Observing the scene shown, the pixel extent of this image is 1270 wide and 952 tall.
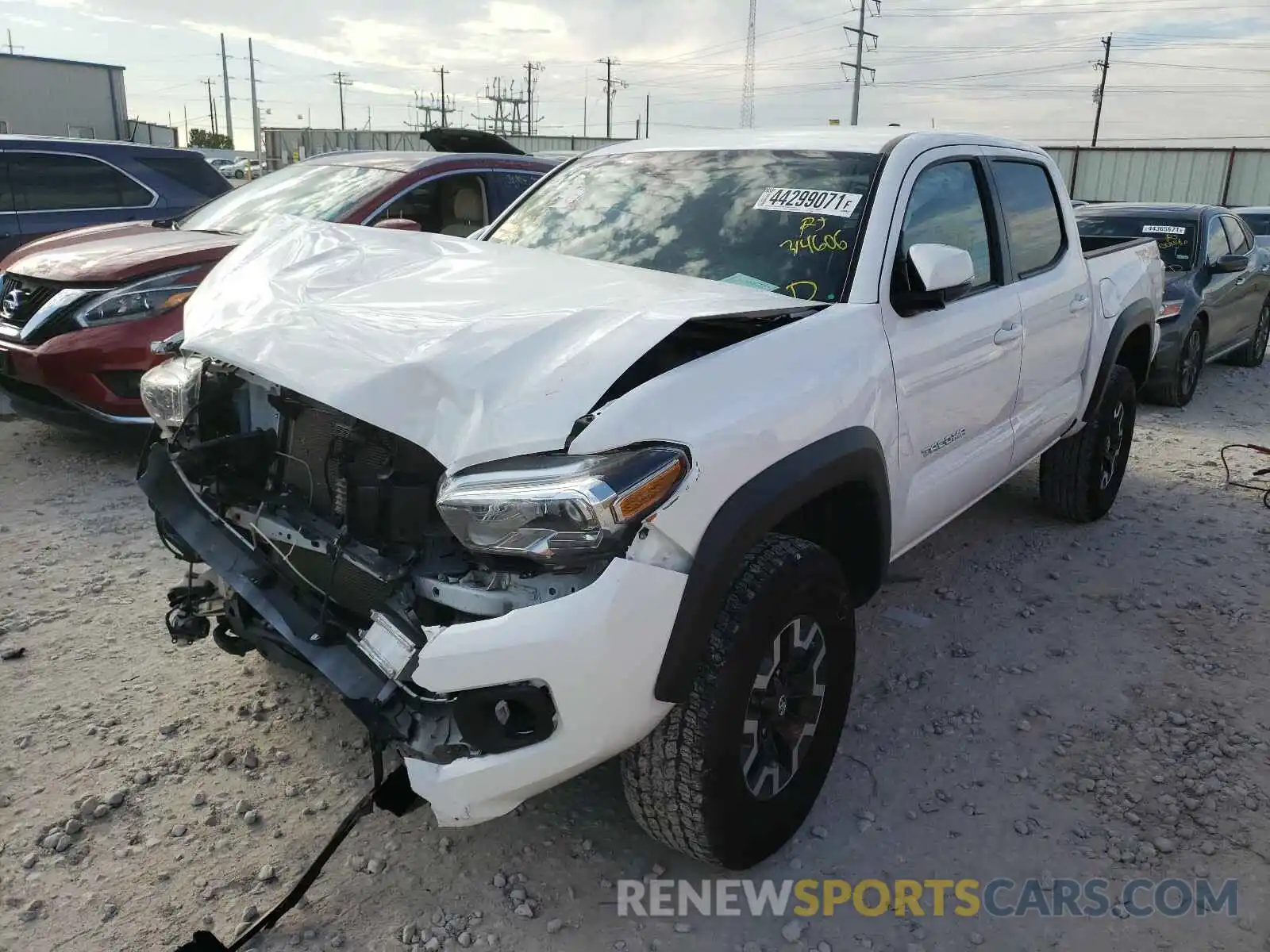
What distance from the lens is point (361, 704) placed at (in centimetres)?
213

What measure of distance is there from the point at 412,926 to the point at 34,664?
192 centimetres

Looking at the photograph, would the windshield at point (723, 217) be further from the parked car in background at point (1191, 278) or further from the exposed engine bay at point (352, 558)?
the parked car in background at point (1191, 278)

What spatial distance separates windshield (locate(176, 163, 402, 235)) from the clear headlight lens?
3.02m

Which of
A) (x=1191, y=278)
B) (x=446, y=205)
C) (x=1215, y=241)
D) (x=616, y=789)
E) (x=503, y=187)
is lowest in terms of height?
(x=616, y=789)

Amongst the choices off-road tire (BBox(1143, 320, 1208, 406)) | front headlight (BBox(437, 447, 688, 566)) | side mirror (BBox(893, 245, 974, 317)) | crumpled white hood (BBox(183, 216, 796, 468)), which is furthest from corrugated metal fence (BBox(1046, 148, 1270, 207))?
front headlight (BBox(437, 447, 688, 566))

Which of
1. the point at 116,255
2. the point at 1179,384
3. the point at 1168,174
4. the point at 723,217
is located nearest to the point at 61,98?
the point at 116,255

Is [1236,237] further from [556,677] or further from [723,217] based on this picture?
[556,677]

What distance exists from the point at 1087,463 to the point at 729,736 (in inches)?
134

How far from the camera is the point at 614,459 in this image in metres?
1.98

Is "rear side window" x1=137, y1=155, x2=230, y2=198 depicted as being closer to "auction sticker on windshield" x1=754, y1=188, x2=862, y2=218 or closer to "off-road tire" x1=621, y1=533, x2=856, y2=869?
"auction sticker on windshield" x1=754, y1=188, x2=862, y2=218

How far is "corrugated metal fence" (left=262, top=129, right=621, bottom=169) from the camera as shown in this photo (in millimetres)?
37188

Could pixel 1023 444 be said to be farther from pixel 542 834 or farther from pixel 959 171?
pixel 542 834

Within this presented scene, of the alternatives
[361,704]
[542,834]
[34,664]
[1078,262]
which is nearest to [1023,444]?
[1078,262]

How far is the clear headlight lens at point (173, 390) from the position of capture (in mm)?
2816
